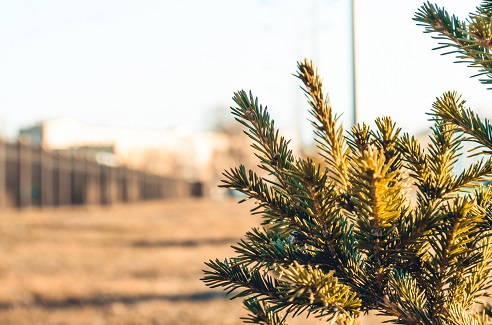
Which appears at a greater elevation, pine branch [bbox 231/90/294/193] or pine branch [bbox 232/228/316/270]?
pine branch [bbox 231/90/294/193]

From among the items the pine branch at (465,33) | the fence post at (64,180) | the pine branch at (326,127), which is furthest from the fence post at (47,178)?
the pine branch at (465,33)

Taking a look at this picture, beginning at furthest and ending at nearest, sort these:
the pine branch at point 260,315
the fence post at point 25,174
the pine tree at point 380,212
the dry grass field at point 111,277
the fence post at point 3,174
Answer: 1. the fence post at point 25,174
2. the fence post at point 3,174
3. the dry grass field at point 111,277
4. the pine branch at point 260,315
5. the pine tree at point 380,212

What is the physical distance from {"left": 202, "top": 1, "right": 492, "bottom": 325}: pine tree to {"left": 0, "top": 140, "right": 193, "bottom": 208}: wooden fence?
25.8 metres

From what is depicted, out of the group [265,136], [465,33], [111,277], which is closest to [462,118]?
[465,33]

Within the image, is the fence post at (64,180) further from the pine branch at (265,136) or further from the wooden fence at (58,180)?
the pine branch at (265,136)

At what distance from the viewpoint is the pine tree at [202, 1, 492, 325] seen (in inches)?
38.4

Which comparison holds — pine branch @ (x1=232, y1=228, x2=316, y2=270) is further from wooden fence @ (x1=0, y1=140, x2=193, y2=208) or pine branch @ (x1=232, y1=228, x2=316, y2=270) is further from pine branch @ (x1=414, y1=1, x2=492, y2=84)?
wooden fence @ (x1=0, y1=140, x2=193, y2=208)

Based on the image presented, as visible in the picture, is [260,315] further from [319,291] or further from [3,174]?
[3,174]

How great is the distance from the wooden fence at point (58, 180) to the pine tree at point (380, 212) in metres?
25.8

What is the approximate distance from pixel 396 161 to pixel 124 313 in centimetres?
676

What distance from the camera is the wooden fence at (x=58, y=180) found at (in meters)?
26.2

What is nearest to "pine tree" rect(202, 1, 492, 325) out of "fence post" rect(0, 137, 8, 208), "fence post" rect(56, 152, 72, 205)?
"fence post" rect(0, 137, 8, 208)

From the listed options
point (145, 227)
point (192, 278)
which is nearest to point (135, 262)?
point (192, 278)

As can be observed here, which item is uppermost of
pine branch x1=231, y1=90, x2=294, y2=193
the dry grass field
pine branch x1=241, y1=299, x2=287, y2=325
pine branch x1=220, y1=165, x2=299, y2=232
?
pine branch x1=231, y1=90, x2=294, y2=193
